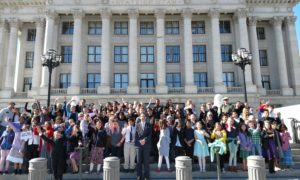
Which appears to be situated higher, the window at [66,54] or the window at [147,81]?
the window at [66,54]

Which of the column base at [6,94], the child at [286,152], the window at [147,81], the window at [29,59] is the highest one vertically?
the window at [29,59]

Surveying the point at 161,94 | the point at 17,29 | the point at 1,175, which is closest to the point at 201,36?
the point at 161,94

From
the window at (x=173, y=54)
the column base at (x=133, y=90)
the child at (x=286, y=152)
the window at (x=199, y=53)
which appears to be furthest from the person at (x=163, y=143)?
the window at (x=199, y=53)

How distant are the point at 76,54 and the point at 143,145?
26.6 metres

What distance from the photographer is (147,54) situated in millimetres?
36094

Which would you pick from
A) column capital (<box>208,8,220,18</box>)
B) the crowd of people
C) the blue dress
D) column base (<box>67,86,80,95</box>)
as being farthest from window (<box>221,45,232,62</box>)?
the blue dress

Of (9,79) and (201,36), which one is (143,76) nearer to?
(201,36)

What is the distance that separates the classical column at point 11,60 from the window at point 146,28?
672 inches

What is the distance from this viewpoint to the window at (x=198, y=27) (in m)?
36.9

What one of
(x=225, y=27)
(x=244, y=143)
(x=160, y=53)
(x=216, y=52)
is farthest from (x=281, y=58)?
(x=244, y=143)

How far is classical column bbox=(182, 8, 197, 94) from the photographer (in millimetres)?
33031

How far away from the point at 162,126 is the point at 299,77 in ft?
108

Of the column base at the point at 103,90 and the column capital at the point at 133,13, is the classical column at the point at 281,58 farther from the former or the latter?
the column base at the point at 103,90

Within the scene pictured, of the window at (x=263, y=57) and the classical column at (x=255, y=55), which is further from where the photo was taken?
the window at (x=263, y=57)
